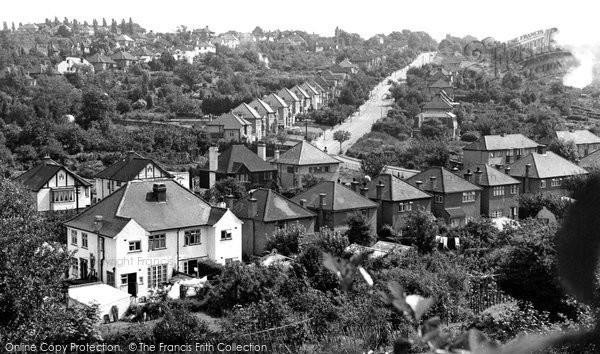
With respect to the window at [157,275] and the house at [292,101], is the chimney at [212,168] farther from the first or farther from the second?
the house at [292,101]

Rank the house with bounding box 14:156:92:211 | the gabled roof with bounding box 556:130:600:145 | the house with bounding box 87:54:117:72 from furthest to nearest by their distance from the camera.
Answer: the house with bounding box 87:54:117:72 → the gabled roof with bounding box 556:130:600:145 → the house with bounding box 14:156:92:211

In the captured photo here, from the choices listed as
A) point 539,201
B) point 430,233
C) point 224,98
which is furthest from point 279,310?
point 224,98

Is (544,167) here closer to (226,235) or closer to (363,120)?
(226,235)

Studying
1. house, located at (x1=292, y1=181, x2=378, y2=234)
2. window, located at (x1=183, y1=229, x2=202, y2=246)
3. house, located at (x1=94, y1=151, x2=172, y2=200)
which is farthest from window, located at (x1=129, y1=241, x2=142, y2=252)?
house, located at (x1=94, y1=151, x2=172, y2=200)

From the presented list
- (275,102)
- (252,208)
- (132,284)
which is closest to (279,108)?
(275,102)

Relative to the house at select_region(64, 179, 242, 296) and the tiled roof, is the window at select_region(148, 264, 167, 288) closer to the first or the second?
the house at select_region(64, 179, 242, 296)

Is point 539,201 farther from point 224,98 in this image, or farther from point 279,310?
point 224,98

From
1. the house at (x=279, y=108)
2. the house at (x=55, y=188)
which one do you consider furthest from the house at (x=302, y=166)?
the house at (x=279, y=108)
